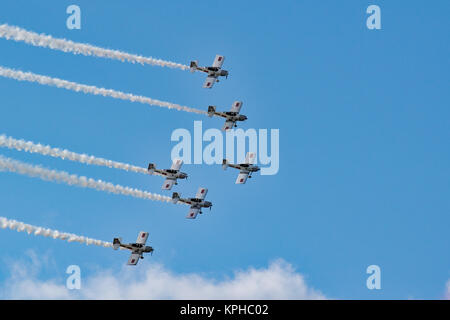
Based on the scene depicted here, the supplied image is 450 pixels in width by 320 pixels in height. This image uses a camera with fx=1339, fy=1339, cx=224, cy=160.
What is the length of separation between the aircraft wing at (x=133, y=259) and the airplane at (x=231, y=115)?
19141mm

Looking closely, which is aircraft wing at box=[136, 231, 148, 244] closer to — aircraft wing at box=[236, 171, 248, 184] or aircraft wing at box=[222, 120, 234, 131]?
aircraft wing at box=[236, 171, 248, 184]

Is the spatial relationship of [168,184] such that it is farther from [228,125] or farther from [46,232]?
A: [46,232]

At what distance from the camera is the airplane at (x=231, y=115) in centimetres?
14212

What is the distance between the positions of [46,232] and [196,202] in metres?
26.9

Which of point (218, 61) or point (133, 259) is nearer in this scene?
point (133, 259)

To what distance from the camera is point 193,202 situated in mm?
141000

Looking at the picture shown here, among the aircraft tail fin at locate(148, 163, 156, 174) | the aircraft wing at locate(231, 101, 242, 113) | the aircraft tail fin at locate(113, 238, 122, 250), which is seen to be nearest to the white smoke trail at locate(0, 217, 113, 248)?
the aircraft tail fin at locate(113, 238, 122, 250)

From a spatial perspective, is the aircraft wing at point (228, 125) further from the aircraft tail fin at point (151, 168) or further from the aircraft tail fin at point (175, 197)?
the aircraft tail fin at point (151, 168)

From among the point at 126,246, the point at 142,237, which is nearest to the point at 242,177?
the point at 142,237

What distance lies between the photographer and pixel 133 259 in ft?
429

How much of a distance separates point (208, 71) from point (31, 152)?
29.5m
